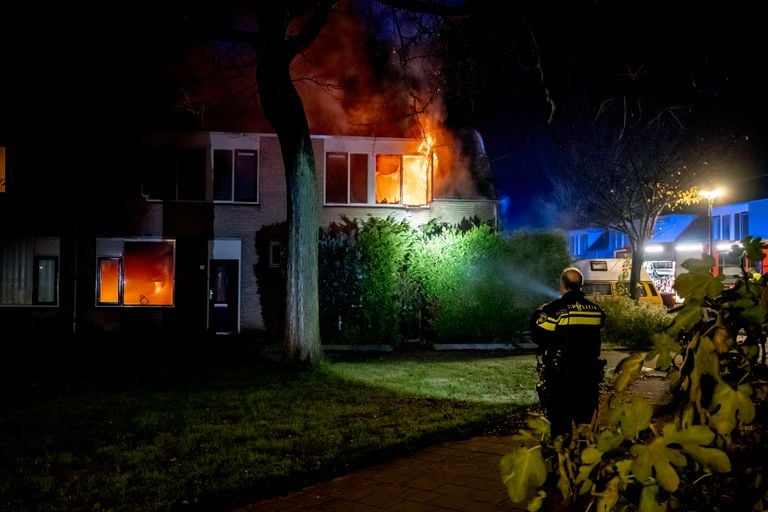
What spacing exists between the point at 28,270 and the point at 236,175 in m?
6.95

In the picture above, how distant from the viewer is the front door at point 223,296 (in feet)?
64.5

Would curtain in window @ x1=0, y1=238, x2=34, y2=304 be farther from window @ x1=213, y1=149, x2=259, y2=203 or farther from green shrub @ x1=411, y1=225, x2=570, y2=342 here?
green shrub @ x1=411, y1=225, x2=570, y2=342

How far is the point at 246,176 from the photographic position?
→ 2022cm

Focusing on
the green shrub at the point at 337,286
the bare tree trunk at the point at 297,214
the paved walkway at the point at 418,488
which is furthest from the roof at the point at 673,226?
the paved walkway at the point at 418,488

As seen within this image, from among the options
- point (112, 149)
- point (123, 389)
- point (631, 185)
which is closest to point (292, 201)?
point (123, 389)

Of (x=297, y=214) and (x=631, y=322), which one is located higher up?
(x=297, y=214)

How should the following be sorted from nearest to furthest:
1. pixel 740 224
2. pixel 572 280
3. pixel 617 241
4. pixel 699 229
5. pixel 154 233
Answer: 1. pixel 572 280
2. pixel 154 233
3. pixel 740 224
4. pixel 699 229
5. pixel 617 241

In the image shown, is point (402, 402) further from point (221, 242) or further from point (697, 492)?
point (221, 242)

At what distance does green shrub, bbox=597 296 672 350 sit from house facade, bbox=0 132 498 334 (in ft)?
17.5

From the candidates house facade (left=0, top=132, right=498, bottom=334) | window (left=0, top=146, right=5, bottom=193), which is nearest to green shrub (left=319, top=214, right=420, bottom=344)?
house facade (left=0, top=132, right=498, bottom=334)

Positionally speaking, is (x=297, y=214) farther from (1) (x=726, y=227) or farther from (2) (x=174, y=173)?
(1) (x=726, y=227)

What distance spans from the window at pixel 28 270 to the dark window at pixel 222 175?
5106 millimetres

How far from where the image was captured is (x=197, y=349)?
15.5 metres

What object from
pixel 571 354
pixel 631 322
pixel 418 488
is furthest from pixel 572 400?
pixel 631 322
